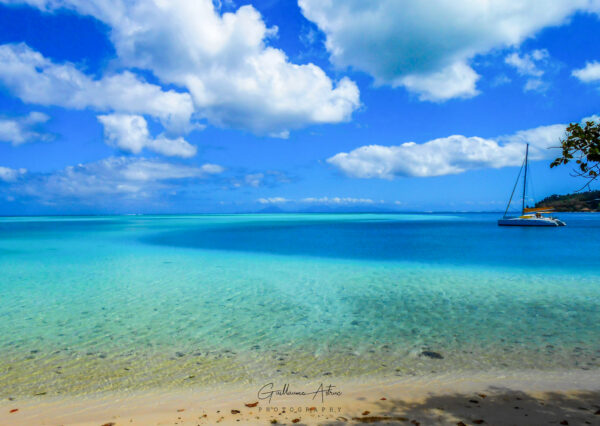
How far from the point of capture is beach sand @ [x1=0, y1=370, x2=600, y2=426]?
496cm

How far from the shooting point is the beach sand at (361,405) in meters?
4.96

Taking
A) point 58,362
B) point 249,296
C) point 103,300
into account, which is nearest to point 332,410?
point 58,362

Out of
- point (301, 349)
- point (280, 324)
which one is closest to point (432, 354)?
point (301, 349)

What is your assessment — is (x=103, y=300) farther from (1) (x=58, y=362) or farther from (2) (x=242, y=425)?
(2) (x=242, y=425)

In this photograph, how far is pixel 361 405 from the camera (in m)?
5.45

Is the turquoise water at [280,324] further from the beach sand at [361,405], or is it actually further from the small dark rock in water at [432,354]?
the beach sand at [361,405]

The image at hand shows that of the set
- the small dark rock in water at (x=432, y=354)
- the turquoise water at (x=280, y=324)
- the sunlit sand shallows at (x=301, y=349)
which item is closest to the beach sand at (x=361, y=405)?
the sunlit sand shallows at (x=301, y=349)

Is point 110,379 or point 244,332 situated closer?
point 110,379

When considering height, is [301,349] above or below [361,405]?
below

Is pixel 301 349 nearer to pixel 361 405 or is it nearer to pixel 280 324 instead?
pixel 280 324

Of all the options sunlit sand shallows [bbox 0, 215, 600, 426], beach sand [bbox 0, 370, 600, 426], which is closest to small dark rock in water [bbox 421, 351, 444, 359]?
sunlit sand shallows [bbox 0, 215, 600, 426]

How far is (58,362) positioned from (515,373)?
8.98 m

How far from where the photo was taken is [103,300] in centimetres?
1298

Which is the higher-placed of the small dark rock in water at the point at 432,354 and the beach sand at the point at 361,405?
the beach sand at the point at 361,405
